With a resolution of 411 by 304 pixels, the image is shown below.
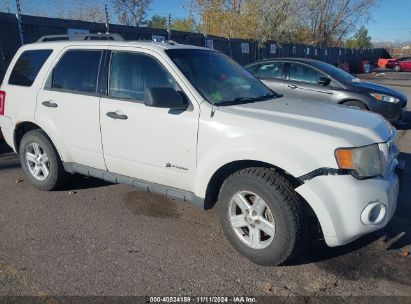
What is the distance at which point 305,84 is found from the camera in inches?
338

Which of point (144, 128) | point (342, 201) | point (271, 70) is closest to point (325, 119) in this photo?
point (342, 201)

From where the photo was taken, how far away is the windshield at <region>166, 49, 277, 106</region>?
3.70m

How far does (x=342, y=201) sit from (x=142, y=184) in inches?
79.7

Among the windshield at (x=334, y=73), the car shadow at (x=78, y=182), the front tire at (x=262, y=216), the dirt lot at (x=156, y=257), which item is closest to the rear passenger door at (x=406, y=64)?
the windshield at (x=334, y=73)

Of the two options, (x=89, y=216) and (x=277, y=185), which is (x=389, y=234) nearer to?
(x=277, y=185)

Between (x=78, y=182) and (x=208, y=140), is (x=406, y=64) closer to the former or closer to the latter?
(x=78, y=182)

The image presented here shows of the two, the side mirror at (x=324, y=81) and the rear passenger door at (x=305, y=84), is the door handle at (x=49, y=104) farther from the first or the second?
the side mirror at (x=324, y=81)

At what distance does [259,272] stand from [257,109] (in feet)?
4.69

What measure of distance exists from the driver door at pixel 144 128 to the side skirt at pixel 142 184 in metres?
0.05

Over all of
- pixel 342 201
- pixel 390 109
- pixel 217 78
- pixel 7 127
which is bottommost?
pixel 390 109

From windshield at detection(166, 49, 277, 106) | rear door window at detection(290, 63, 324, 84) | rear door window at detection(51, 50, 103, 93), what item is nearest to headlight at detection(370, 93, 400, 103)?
rear door window at detection(290, 63, 324, 84)

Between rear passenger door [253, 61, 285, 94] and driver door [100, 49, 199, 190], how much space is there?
5.38 meters

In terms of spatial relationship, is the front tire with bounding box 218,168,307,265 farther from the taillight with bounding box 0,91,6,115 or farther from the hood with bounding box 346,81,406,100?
the hood with bounding box 346,81,406,100

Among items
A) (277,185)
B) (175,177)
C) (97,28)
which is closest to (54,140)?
(175,177)
